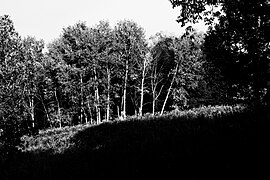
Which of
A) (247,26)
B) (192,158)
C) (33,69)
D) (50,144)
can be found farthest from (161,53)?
(192,158)

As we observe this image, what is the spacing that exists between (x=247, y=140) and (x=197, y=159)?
37.8 inches

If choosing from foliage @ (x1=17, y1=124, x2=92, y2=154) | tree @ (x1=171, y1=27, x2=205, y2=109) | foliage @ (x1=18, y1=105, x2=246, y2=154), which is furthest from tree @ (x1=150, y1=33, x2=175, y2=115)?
foliage @ (x1=18, y1=105, x2=246, y2=154)

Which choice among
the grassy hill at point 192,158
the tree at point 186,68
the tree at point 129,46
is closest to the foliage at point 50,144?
the grassy hill at point 192,158

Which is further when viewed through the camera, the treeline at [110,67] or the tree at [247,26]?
the treeline at [110,67]

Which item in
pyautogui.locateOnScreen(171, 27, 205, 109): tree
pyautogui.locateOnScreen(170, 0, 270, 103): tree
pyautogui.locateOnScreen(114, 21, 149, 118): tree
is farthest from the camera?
pyautogui.locateOnScreen(171, 27, 205, 109): tree

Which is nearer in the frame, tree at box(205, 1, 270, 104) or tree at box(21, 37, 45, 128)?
tree at box(205, 1, 270, 104)

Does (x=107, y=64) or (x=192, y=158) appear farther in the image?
(x=107, y=64)

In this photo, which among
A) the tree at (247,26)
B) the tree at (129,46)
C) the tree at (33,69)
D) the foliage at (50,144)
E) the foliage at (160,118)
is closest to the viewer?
the foliage at (160,118)

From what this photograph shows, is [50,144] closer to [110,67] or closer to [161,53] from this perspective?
[110,67]

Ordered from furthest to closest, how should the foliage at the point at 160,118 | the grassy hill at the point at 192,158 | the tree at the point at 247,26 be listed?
the tree at the point at 247,26, the foliage at the point at 160,118, the grassy hill at the point at 192,158

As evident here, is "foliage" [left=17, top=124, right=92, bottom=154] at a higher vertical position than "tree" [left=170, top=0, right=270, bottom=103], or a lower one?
lower

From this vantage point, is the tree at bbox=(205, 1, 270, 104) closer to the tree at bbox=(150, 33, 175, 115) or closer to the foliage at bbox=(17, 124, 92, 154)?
the foliage at bbox=(17, 124, 92, 154)

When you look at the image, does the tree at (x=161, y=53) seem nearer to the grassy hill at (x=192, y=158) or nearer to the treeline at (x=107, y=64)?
the treeline at (x=107, y=64)

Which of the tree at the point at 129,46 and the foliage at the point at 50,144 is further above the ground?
the tree at the point at 129,46
